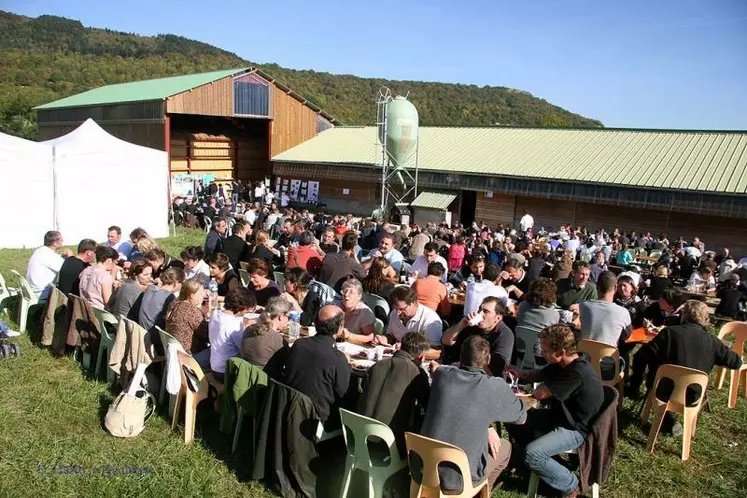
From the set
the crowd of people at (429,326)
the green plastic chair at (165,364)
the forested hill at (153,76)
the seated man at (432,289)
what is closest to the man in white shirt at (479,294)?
the crowd of people at (429,326)

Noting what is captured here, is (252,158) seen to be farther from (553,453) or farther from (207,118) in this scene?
(553,453)

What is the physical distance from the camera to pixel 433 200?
23.9m

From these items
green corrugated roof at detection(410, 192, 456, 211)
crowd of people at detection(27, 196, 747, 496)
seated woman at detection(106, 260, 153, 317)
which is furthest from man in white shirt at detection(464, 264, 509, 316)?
green corrugated roof at detection(410, 192, 456, 211)

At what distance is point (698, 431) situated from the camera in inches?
239

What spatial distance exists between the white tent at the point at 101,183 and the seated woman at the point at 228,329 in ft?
40.4

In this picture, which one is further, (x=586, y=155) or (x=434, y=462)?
(x=586, y=155)

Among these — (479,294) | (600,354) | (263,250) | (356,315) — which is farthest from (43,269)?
(600,354)

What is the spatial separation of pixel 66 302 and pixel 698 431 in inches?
307

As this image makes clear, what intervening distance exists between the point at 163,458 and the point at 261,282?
260 centimetres

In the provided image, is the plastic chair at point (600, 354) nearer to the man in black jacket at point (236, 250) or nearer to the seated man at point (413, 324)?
the seated man at point (413, 324)

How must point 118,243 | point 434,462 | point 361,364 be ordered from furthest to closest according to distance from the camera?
point 118,243
point 361,364
point 434,462

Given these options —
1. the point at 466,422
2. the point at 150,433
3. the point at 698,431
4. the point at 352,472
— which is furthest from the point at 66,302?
the point at 698,431

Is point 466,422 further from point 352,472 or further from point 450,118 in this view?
point 450,118

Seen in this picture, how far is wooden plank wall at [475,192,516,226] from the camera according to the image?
22844 millimetres
